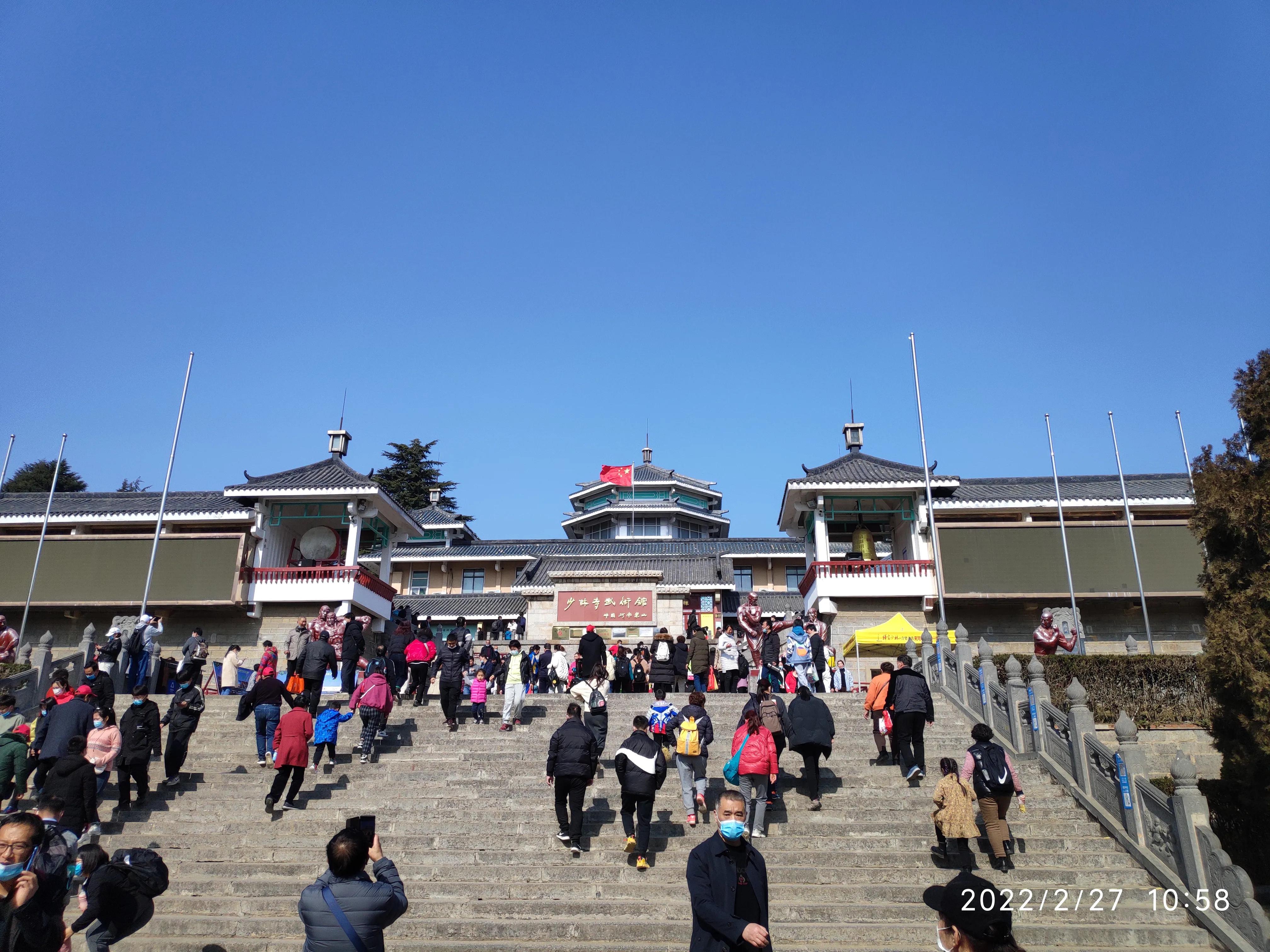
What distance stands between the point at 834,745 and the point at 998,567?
15.5 meters

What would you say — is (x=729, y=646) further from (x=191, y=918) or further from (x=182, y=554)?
(x=182, y=554)

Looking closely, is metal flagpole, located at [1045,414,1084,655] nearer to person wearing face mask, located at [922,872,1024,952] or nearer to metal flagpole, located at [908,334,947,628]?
metal flagpole, located at [908,334,947,628]

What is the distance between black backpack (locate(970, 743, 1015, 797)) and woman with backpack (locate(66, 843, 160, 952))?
25.0ft

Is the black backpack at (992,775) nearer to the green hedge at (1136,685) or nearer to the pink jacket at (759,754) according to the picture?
the pink jacket at (759,754)

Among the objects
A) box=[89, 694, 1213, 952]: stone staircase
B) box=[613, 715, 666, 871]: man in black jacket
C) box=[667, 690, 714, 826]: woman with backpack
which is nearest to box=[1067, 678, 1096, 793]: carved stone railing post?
box=[89, 694, 1213, 952]: stone staircase

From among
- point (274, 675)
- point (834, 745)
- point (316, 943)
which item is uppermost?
point (274, 675)

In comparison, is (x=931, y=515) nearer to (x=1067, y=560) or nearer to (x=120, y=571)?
(x=1067, y=560)

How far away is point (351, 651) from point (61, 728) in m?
7.00

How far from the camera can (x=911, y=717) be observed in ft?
37.7

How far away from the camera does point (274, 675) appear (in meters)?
12.5

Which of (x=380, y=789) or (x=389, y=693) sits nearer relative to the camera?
(x=380, y=789)

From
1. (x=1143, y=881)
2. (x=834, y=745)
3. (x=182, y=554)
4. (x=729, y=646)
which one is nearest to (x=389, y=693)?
(x=834, y=745)
